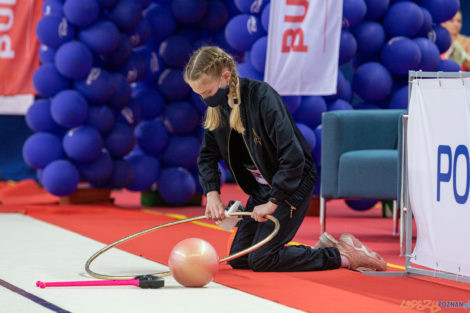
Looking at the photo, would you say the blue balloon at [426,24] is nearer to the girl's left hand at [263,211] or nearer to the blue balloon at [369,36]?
the blue balloon at [369,36]

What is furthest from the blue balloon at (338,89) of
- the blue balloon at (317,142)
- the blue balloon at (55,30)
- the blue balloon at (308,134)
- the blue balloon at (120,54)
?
the blue balloon at (55,30)

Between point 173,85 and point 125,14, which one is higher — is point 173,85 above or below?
below

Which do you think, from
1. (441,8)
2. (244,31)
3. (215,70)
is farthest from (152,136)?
(215,70)

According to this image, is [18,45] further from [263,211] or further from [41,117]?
[263,211]

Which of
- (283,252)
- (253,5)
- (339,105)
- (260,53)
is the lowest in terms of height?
(283,252)

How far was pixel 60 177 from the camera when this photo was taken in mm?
6188

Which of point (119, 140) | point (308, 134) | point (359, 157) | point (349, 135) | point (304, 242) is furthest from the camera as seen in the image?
point (119, 140)

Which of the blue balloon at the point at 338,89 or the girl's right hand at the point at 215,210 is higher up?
the blue balloon at the point at 338,89

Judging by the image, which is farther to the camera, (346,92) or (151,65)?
(151,65)

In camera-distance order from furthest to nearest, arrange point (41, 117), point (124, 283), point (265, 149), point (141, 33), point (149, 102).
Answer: point (149, 102) → point (141, 33) → point (41, 117) → point (265, 149) → point (124, 283)

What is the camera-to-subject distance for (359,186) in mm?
4848

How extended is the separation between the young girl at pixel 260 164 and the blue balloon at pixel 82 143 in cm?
272

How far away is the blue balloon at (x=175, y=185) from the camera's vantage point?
261 inches

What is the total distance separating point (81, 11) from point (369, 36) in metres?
2.25
